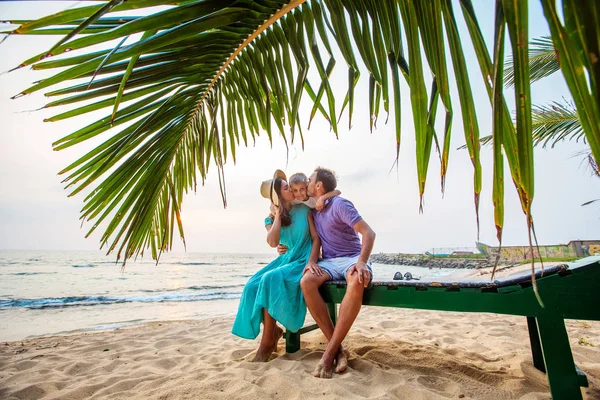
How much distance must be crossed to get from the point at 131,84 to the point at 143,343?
340 centimetres

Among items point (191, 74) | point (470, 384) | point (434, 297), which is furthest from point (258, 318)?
point (191, 74)

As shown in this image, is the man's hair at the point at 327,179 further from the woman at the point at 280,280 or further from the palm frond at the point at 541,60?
the palm frond at the point at 541,60

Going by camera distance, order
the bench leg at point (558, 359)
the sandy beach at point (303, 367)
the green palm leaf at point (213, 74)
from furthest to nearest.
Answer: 1. the sandy beach at point (303, 367)
2. the bench leg at point (558, 359)
3. the green palm leaf at point (213, 74)

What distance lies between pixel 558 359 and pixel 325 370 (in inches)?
46.1

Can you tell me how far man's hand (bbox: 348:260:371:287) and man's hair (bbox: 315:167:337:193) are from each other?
77cm

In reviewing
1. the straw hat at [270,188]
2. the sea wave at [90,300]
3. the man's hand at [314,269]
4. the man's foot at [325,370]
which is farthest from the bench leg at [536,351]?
the sea wave at [90,300]

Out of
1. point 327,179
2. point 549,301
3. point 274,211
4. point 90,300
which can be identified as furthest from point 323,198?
point 90,300

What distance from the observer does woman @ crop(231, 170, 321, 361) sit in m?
2.34

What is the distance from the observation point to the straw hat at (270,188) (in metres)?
2.75

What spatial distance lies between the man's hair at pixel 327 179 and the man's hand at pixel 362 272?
2.52 feet

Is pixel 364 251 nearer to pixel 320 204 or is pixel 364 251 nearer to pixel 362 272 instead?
pixel 362 272

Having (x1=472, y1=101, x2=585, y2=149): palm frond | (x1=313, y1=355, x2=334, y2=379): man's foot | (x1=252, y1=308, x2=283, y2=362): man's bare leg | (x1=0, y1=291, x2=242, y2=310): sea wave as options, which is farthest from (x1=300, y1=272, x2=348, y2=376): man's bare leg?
(x1=0, y1=291, x2=242, y2=310): sea wave

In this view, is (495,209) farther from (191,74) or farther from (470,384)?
(470,384)

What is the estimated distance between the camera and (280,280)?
7.85 ft
